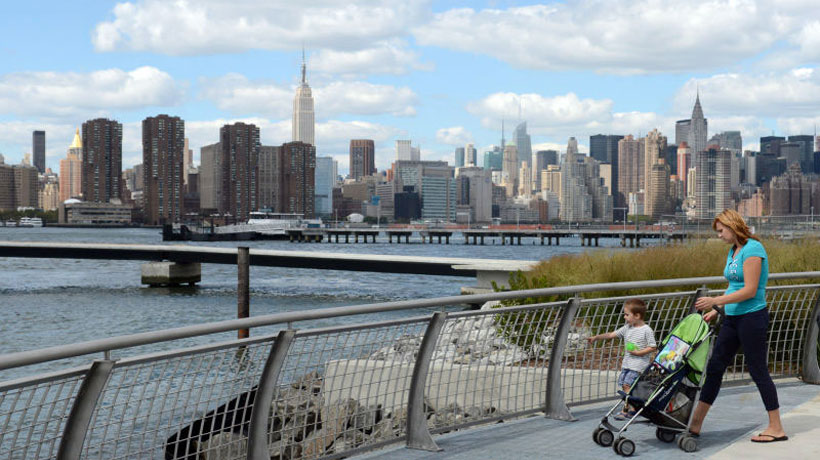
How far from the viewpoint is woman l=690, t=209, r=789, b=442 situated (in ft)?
22.1

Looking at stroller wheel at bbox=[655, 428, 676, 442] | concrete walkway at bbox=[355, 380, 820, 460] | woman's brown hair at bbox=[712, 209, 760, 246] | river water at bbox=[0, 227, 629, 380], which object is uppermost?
woman's brown hair at bbox=[712, 209, 760, 246]

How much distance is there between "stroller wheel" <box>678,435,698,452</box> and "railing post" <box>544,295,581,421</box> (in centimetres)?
129

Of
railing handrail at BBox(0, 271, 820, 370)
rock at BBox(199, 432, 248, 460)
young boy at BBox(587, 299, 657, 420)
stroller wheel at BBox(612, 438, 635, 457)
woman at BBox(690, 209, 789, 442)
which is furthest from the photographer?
young boy at BBox(587, 299, 657, 420)

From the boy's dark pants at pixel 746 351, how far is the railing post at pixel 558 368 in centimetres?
121

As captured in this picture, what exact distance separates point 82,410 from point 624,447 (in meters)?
3.98

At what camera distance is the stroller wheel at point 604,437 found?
6.91 m

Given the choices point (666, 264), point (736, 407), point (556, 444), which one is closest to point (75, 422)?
point (556, 444)

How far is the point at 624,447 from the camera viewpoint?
21.8 ft

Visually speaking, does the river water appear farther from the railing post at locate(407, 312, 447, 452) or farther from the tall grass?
the railing post at locate(407, 312, 447, 452)

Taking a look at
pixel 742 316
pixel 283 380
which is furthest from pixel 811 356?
pixel 283 380

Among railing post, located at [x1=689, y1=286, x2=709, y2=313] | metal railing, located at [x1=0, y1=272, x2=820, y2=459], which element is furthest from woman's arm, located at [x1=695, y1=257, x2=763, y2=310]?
railing post, located at [x1=689, y1=286, x2=709, y2=313]

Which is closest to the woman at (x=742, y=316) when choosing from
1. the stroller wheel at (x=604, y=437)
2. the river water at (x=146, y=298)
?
the stroller wheel at (x=604, y=437)

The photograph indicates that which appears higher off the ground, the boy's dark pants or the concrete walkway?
the boy's dark pants

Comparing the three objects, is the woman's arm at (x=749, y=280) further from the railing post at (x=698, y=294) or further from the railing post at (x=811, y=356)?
the railing post at (x=811, y=356)
